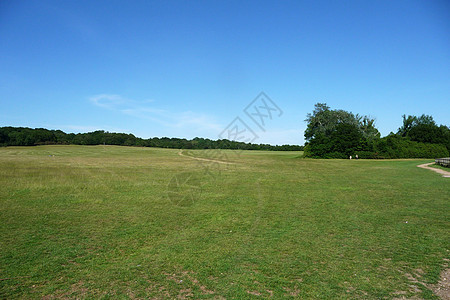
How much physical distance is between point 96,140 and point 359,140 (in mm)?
81745

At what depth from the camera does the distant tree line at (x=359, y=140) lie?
216ft

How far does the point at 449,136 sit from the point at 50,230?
3907 inches

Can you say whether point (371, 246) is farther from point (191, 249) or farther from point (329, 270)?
point (191, 249)

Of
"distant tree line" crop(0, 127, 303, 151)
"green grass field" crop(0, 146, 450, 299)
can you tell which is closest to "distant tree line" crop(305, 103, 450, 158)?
"distant tree line" crop(0, 127, 303, 151)

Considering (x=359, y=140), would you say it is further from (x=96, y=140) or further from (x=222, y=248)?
(x=96, y=140)

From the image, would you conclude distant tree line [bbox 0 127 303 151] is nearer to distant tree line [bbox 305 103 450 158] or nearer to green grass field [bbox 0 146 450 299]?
distant tree line [bbox 305 103 450 158]

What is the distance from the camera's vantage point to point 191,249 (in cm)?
697

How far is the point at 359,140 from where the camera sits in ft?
220

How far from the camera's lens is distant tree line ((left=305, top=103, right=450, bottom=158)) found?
65812mm

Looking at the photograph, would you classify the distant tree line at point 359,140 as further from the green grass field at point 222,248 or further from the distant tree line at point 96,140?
the green grass field at point 222,248

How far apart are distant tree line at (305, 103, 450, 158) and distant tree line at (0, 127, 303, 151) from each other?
2477 cm

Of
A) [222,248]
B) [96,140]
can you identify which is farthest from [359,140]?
[96,140]

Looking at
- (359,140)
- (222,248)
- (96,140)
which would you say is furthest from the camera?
(96,140)

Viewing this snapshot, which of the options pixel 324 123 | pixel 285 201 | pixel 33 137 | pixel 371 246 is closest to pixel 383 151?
pixel 324 123
